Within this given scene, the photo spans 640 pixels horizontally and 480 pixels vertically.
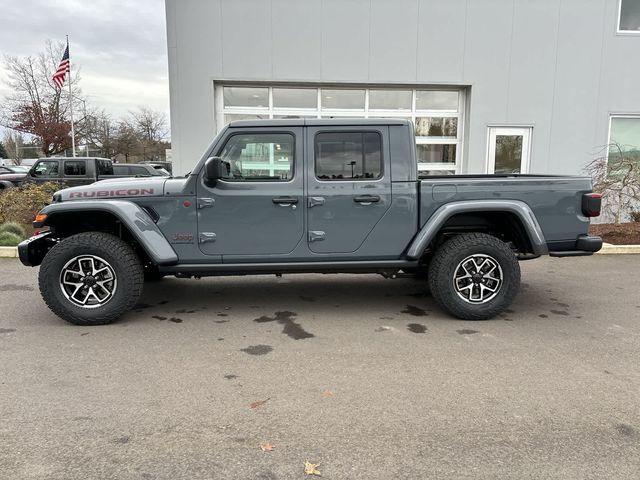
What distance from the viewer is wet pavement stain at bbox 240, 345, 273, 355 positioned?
161 inches

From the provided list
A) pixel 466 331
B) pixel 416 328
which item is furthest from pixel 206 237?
pixel 466 331

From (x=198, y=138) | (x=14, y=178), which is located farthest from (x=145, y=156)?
(x=198, y=138)

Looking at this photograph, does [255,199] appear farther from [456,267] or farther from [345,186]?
[456,267]

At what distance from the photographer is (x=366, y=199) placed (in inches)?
188

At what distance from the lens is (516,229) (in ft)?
16.4

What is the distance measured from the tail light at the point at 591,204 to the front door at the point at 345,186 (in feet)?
6.50

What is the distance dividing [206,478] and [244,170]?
301 centimetres

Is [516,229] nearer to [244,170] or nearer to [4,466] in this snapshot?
[244,170]

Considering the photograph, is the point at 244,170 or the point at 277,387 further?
the point at 244,170

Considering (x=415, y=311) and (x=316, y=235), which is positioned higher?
(x=316, y=235)

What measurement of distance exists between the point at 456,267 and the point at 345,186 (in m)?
1.39

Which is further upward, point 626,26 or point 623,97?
point 626,26

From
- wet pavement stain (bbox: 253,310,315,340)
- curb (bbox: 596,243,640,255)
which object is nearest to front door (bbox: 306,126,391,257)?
wet pavement stain (bbox: 253,310,315,340)

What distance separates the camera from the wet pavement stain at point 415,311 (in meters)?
5.17
